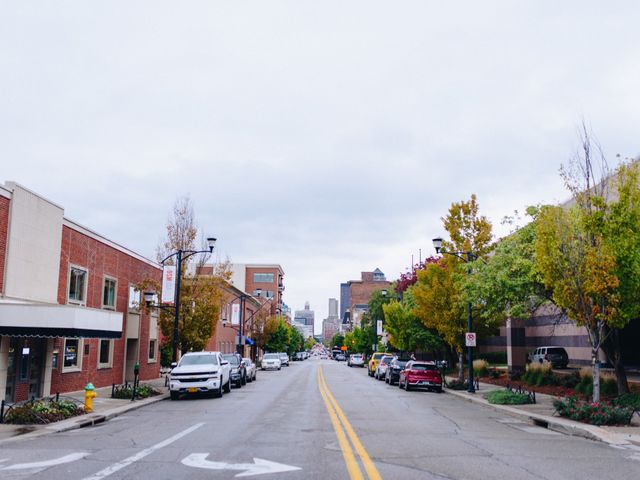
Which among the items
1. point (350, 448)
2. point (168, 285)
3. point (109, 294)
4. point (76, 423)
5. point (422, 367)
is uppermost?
point (168, 285)

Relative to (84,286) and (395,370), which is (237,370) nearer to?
(84,286)

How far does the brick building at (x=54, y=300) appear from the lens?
63.0ft

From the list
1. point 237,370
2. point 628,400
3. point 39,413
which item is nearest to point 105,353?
point 237,370

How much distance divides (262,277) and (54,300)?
115463 millimetres

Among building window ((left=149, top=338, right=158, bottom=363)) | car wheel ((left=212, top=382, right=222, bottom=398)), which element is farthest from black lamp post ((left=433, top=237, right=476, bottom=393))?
building window ((left=149, top=338, right=158, bottom=363))

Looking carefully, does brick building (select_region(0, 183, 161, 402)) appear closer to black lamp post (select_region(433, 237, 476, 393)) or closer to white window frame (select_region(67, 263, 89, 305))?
white window frame (select_region(67, 263, 89, 305))

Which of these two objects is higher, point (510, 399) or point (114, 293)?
point (114, 293)

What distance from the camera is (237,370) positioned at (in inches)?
1282

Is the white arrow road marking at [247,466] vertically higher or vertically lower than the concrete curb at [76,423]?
higher

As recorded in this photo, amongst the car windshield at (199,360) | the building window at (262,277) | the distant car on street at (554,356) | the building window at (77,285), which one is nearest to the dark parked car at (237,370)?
the car windshield at (199,360)

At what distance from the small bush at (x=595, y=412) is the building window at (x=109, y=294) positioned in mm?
21269

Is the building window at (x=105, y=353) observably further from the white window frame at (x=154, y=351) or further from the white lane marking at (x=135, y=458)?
the white lane marking at (x=135, y=458)

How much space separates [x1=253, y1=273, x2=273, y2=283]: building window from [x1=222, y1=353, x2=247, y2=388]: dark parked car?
338 ft

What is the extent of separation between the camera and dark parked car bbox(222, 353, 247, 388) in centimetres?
3212
